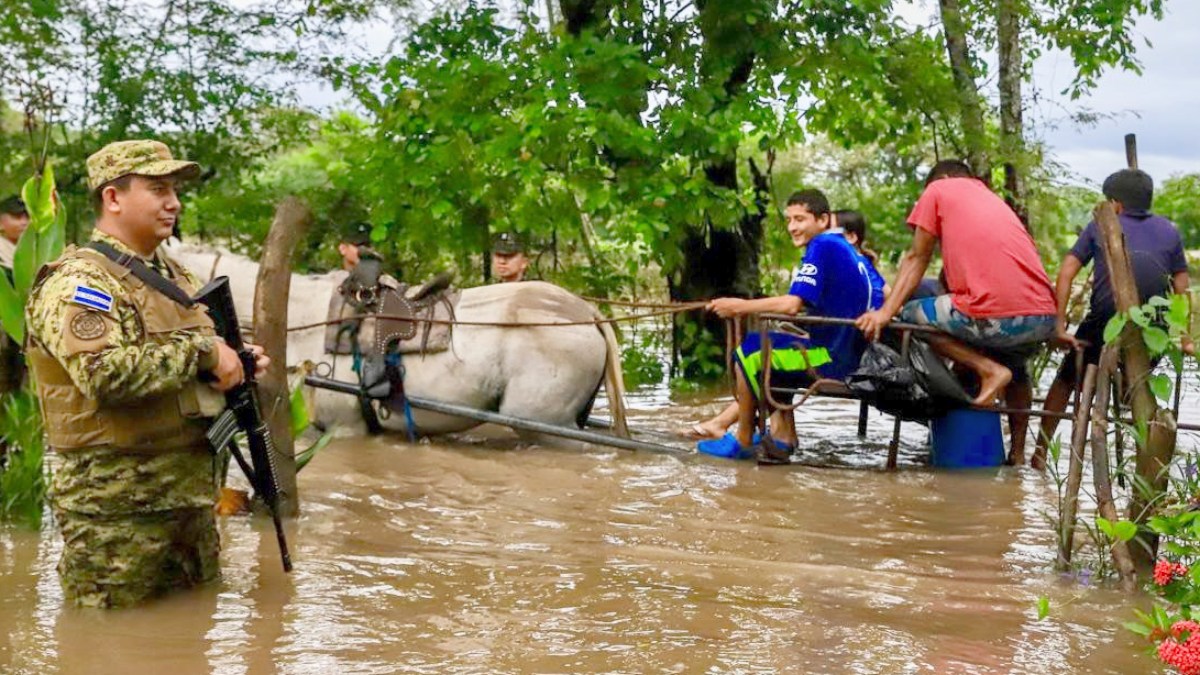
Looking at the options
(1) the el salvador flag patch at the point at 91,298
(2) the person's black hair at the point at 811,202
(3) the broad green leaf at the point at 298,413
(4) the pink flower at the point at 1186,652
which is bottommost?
(4) the pink flower at the point at 1186,652

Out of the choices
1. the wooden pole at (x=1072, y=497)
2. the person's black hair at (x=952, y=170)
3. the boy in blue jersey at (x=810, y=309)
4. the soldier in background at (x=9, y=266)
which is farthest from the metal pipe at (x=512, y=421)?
the wooden pole at (x=1072, y=497)

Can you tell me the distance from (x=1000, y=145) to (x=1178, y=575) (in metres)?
7.13

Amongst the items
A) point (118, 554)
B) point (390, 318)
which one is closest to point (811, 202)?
point (390, 318)

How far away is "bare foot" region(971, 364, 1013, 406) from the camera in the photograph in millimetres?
7144

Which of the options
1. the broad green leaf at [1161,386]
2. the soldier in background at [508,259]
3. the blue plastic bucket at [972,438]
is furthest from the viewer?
the soldier in background at [508,259]

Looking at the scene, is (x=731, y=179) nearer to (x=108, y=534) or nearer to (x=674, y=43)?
(x=674, y=43)

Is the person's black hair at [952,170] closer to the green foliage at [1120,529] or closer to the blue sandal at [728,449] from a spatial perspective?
the blue sandal at [728,449]

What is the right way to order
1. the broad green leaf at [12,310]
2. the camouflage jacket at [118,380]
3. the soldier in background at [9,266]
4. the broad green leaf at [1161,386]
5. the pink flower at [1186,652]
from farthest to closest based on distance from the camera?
the soldier in background at [9,266]
the broad green leaf at [12,310]
the broad green leaf at [1161,386]
the camouflage jacket at [118,380]
the pink flower at [1186,652]

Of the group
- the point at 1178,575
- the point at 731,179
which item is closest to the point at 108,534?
the point at 1178,575

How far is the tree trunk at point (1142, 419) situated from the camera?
493 cm

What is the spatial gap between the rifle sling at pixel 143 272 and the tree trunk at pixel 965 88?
810cm

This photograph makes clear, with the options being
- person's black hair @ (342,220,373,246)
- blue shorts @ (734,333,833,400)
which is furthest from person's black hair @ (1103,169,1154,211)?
person's black hair @ (342,220,373,246)

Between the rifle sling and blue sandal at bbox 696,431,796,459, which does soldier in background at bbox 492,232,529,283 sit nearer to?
blue sandal at bbox 696,431,796,459

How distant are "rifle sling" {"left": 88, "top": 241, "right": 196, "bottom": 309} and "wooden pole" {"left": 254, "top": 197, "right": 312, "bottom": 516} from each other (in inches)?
61.0
